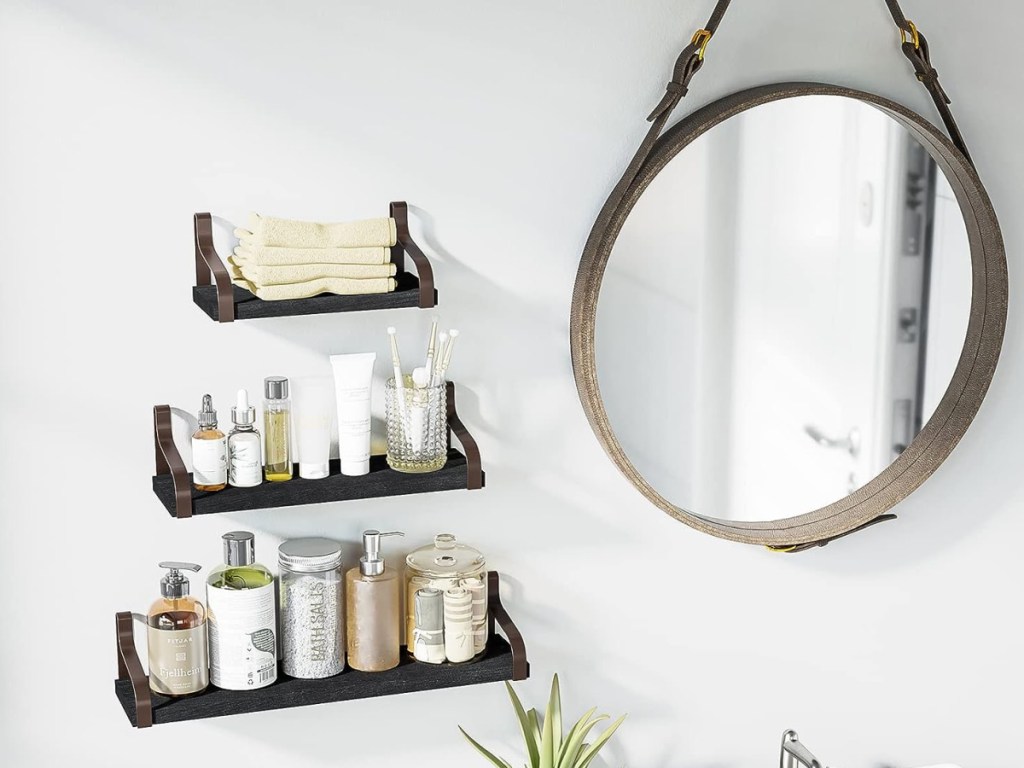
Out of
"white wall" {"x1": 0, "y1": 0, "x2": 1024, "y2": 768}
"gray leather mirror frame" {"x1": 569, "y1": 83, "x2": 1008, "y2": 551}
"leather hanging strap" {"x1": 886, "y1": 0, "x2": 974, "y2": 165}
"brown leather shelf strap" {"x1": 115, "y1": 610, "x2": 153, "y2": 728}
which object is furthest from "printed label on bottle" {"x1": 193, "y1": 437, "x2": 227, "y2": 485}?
"leather hanging strap" {"x1": 886, "y1": 0, "x2": 974, "y2": 165}

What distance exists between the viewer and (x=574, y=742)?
4.69ft

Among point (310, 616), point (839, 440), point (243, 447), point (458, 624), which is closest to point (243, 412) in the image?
point (243, 447)

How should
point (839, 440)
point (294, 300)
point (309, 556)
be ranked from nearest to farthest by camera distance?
point (294, 300), point (309, 556), point (839, 440)

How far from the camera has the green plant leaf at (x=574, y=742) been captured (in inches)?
56.2

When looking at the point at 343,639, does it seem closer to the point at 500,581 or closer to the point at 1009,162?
the point at 500,581

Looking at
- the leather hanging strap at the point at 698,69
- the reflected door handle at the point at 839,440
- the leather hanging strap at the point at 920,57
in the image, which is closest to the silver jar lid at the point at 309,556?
the leather hanging strap at the point at 698,69

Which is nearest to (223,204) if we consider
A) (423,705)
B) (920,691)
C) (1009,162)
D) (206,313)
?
(206,313)

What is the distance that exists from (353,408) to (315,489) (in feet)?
0.33

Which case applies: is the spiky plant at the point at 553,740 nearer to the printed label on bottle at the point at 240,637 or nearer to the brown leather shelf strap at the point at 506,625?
the brown leather shelf strap at the point at 506,625

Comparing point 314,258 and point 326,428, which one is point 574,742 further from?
point 314,258

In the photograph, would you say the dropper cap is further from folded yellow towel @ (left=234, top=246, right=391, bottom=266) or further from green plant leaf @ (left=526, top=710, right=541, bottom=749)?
green plant leaf @ (left=526, top=710, right=541, bottom=749)

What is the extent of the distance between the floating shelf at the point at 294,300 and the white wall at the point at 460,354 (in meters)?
0.03

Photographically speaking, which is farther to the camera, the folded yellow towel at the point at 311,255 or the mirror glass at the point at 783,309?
the mirror glass at the point at 783,309

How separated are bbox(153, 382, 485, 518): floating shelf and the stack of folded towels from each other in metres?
0.21
